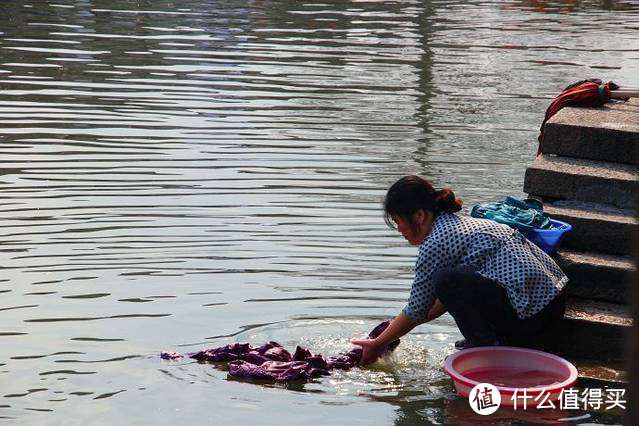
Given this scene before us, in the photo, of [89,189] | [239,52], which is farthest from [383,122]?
[239,52]

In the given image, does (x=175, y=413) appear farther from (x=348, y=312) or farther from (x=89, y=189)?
(x=89, y=189)

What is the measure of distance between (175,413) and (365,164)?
4.96 meters

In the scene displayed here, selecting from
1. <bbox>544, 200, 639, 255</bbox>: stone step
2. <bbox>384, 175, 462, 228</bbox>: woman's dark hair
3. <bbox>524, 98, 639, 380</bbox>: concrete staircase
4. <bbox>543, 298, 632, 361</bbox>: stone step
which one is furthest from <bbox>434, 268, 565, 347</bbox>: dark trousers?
<bbox>544, 200, 639, 255</bbox>: stone step

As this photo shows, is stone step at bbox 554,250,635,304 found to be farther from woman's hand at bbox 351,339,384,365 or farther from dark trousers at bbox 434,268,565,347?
woman's hand at bbox 351,339,384,365

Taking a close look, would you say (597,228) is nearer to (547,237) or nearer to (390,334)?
(547,237)

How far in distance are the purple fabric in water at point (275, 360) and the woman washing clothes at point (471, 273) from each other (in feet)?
1.50

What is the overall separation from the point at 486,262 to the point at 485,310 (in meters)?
0.23

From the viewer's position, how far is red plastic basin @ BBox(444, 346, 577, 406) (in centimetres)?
551

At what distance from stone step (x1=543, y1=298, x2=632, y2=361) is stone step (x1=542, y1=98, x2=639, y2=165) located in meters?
1.08

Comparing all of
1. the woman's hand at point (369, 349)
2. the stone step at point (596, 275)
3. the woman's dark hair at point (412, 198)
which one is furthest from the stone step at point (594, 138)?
the woman's hand at point (369, 349)

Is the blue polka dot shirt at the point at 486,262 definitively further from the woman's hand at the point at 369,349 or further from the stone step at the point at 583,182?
the stone step at the point at 583,182

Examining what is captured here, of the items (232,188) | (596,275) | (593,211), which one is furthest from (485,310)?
(232,188)

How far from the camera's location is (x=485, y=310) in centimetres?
562

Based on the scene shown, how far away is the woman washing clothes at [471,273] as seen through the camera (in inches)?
218
